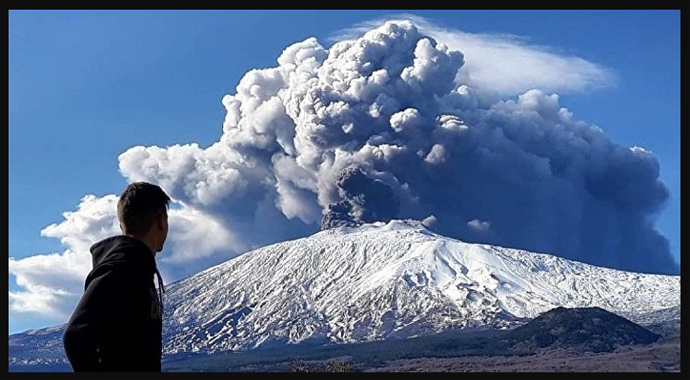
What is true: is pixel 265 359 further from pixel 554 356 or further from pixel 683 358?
pixel 683 358

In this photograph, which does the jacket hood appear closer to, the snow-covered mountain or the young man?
the young man

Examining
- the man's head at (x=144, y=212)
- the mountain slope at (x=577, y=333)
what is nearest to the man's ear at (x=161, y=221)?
the man's head at (x=144, y=212)

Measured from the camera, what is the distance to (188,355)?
13225 centimetres

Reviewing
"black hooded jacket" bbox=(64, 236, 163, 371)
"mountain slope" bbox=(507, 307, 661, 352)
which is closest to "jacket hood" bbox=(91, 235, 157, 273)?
"black hooded jacket" bbox=(64, 236, 163, 371)

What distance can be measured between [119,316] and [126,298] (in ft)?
0.18

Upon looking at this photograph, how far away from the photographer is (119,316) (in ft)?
9.65

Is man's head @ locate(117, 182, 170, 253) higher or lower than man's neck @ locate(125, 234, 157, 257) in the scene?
higher

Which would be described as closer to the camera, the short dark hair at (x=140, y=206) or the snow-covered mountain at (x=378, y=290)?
the short dark hair at (x=140, y=206)

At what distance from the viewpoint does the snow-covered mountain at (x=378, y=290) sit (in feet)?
449

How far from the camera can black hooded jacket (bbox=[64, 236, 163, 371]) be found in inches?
114

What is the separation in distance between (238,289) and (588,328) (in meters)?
47.3

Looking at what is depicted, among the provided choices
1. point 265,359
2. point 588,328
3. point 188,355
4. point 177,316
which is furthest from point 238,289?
point 588,328

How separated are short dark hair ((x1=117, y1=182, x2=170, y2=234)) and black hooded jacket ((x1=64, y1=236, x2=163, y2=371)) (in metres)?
0.05

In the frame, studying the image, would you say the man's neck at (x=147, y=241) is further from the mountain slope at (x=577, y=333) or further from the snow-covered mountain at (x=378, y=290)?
the snow-covered mountain at (x=378, y=290)
